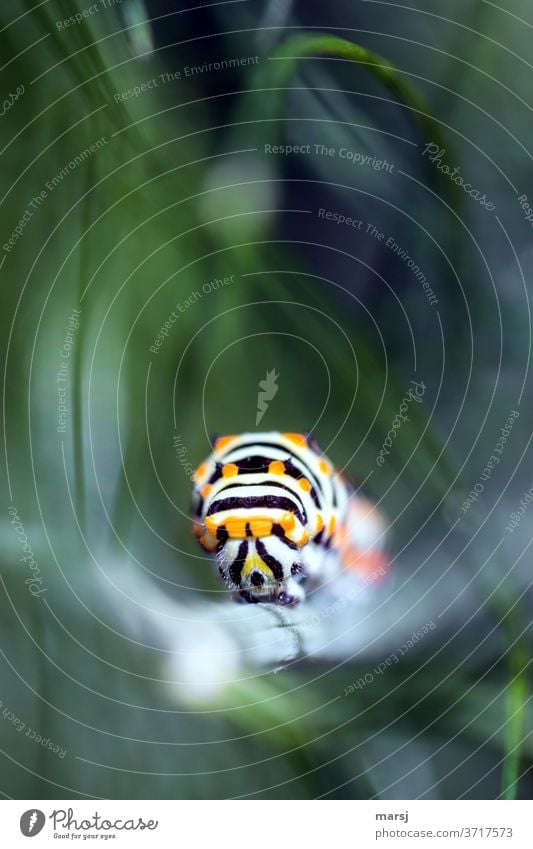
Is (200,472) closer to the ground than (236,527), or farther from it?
farther from it

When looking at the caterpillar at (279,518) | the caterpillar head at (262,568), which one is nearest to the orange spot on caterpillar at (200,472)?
the caterpillar at (279,518)

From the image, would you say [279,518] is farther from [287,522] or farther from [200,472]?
[200,472]

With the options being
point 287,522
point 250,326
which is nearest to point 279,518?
point 287,522

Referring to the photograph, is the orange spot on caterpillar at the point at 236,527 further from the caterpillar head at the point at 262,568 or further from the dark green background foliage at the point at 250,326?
the dark green background foliage at the point at 250,326

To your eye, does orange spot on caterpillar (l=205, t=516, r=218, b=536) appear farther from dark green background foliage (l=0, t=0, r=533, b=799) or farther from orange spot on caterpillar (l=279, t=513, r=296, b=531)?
dark green background foliage (l=0, t=0, r=533, b=799)

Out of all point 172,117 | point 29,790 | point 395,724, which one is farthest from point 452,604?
point 172,117

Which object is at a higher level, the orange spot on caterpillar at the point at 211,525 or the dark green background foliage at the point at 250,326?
the dark green background foliage at the point at 250,326

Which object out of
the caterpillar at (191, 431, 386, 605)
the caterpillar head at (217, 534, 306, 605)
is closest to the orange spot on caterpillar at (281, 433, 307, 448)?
the caterpillar at (191, 431, 386, 605)
